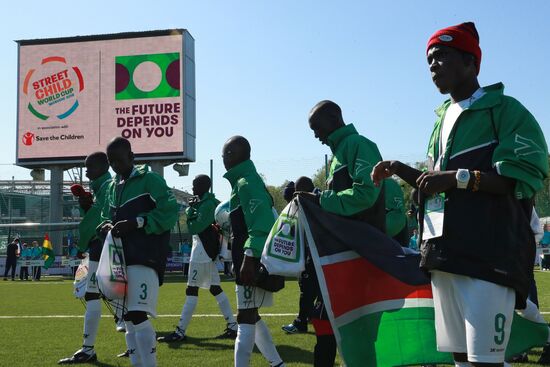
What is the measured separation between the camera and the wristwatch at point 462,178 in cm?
311

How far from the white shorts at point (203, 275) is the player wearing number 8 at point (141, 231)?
3.60m

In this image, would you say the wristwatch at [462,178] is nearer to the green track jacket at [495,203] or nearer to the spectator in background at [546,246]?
the green track jacket at [495,203]

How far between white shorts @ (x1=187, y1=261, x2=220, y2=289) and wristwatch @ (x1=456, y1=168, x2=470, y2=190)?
23.5 feet

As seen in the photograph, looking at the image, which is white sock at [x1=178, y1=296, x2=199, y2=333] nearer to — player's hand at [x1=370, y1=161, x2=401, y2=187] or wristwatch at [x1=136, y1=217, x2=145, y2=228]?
wristwatch at [x1=136, y1=217, x2=145, y2=228]

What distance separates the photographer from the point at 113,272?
19.3 feet

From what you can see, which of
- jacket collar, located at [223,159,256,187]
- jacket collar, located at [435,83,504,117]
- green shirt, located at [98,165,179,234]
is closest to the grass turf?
green shirt, located at [98,165,179,234]

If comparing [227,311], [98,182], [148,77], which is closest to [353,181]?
[98,182]

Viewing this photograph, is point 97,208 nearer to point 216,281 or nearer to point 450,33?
point 216,281

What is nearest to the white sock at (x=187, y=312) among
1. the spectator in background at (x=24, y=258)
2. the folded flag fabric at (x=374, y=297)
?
the folded flag fabric at (x=374, y=297)

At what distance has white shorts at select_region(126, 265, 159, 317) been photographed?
5855 mm

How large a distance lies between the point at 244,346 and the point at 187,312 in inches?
157

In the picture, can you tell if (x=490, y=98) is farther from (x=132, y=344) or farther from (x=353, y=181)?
(x=132, y=344)

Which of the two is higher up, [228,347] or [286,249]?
[286,249]

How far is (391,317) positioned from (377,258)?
16.7 inches
